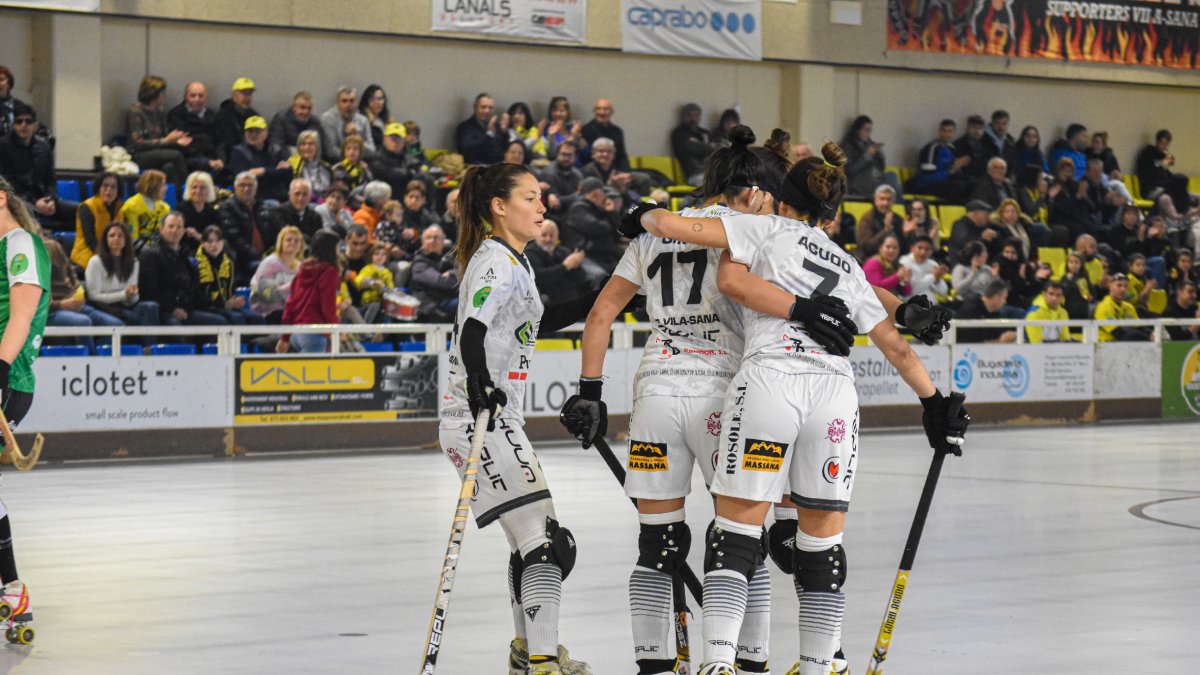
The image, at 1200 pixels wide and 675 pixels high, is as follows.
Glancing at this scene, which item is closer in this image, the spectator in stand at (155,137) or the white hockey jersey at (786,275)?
the white hockey jersey at (786,275)

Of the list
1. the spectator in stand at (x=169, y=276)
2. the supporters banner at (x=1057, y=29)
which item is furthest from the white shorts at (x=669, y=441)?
the supporters banner at (x=1057, y=29)

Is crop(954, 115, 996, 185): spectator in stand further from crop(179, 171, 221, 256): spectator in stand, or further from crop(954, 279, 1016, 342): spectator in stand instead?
crop(179, 171, 221, 256): spectator in stand

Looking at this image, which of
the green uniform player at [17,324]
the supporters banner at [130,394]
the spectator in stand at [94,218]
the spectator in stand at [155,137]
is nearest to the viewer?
the green uniform player at [17,324]

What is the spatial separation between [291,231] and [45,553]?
676 centimetres

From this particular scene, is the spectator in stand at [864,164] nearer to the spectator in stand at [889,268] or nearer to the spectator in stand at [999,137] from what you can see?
the spectator in stand at [999,137]

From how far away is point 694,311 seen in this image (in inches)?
233

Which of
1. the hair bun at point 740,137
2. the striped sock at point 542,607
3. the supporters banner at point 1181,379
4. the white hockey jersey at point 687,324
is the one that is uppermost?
the hair bun at point 740,137

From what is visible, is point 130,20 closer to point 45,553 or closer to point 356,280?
point 356,280

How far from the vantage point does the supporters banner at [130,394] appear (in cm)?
1485

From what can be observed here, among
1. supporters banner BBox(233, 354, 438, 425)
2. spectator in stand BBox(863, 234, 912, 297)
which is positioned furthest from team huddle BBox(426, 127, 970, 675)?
spectator in stand BBox(863, 234, 912, 297)

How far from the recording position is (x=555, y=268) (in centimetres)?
1758

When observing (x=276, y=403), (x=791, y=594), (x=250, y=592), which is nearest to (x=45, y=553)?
(x=250, y=592)

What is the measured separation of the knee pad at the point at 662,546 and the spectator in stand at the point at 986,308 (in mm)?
15318

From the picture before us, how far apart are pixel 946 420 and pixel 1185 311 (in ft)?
61.8
